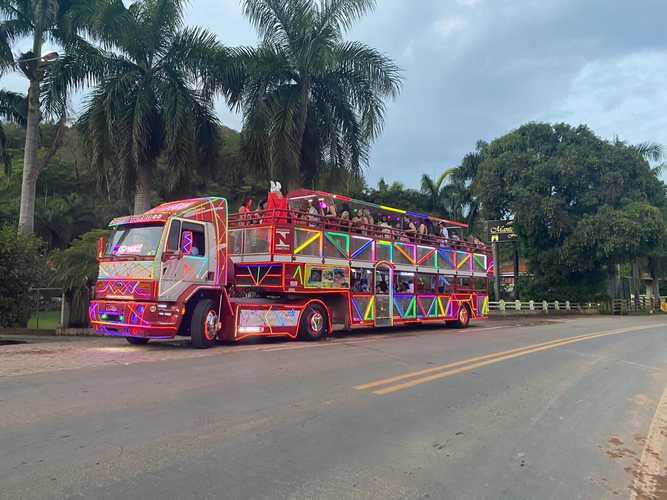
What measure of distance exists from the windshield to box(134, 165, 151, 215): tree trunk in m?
6.36

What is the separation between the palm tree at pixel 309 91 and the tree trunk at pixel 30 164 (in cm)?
700

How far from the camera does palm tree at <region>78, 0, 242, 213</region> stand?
671 inches

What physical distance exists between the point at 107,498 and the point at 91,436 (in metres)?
1.46

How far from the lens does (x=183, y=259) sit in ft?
37.4

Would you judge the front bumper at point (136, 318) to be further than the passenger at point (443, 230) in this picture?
No

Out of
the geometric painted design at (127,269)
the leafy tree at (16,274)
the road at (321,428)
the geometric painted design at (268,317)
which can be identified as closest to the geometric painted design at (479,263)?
the geometric painted design at (268,317)

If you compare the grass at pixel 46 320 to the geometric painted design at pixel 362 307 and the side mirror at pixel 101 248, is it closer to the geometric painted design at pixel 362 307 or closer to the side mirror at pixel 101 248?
the side mirror at pixel 101 248

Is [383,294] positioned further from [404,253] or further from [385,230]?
[385,230]

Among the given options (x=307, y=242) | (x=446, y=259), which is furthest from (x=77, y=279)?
(x=446, y=259)

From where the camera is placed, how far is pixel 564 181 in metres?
37.6

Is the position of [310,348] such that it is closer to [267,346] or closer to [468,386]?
[267,346]

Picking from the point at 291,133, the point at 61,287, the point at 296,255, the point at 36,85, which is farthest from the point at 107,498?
the point at 36,85

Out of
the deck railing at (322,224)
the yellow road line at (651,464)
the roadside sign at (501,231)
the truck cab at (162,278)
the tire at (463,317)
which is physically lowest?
the yellow road line at (651,464)

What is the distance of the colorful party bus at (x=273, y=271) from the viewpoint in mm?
11062
